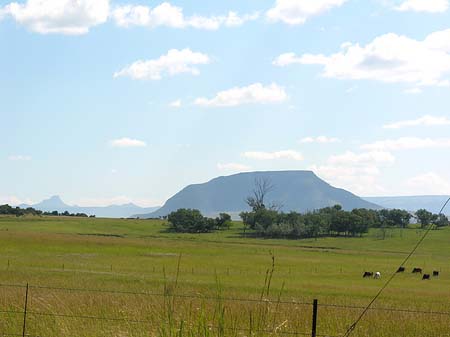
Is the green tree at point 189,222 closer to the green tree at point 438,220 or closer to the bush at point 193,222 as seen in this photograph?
the bush at point 193,222

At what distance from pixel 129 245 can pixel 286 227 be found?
61.1 m

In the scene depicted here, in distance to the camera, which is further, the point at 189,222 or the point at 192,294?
the point at 189,222

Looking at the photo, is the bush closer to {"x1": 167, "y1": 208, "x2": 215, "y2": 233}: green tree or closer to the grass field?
{"x1": 167, "y1": 208, "x2": 215, "y2": 233}: green tree

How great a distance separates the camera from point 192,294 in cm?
2822

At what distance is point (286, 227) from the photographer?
462 feet

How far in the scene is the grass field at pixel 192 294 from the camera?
9047 mm

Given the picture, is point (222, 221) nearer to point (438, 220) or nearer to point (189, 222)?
point (189, 222)

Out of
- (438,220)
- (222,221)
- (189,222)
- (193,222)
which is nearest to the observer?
(438,220)

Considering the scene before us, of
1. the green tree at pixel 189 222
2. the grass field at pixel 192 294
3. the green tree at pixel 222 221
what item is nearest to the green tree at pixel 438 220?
the grass field at pixel 192 294

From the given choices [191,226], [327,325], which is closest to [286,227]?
[191,226]

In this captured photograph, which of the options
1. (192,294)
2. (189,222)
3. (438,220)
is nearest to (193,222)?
(189,222)

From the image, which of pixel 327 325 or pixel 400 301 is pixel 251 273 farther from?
pixel 327 325

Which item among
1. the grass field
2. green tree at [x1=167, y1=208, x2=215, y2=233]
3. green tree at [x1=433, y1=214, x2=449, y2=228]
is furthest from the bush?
green tree at [x1=433, y1=214, x2=449, y2=228]

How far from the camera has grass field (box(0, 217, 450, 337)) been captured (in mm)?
9047
